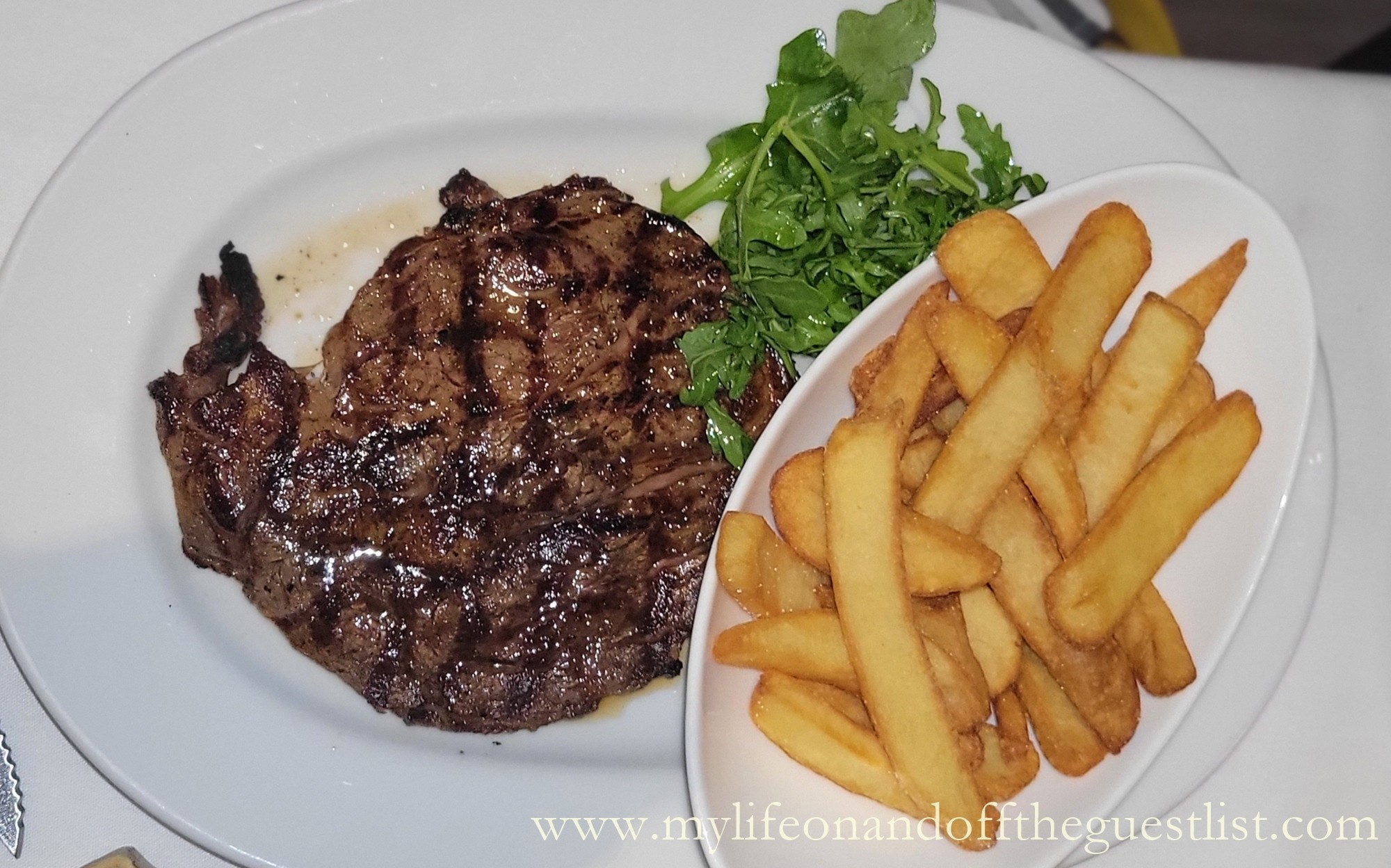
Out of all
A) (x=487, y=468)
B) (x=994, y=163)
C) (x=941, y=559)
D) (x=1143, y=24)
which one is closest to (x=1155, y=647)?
(x=941, y=559)

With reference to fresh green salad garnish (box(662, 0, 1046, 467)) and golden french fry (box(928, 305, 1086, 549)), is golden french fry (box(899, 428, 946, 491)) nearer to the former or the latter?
golden french fry (box(928, 305, 1086, 549))

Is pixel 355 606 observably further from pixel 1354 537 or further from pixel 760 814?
pixel 1354 537

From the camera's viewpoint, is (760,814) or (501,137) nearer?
(760,814)

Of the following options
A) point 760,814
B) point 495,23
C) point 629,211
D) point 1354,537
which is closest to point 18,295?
point 495,23

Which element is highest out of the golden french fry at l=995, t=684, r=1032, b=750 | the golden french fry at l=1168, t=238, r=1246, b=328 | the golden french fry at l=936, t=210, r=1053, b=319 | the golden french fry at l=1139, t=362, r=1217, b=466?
the golden french fry at l=936, t=210, r=1053, b=319

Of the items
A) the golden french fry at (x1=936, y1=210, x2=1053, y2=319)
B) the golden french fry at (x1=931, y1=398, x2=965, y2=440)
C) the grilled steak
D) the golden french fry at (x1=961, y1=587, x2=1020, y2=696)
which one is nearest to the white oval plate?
the golden french fry at (x1=936, y1=210, x2=1053, y2=319)

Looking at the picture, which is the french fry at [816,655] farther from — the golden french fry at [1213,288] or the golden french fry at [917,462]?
the golden french fry at [1213,288]
